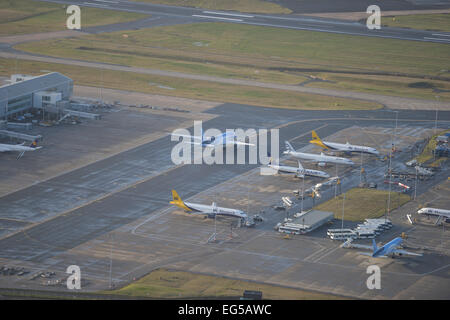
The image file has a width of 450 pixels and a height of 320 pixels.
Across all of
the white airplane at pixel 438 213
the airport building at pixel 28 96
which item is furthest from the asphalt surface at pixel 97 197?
the white airplane at pixel 438 213

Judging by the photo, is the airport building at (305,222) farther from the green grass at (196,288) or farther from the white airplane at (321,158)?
the white airplane at (321,158)

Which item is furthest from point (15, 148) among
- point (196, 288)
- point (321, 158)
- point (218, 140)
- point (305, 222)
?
point (196, 288)

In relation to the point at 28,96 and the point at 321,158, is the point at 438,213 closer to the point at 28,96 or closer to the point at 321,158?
the point at 321,158

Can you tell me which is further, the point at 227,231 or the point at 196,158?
the point at 196,158

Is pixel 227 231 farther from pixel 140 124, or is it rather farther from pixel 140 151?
pixel 140 124

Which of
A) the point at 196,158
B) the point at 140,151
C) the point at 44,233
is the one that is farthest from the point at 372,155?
the point at 44,233
